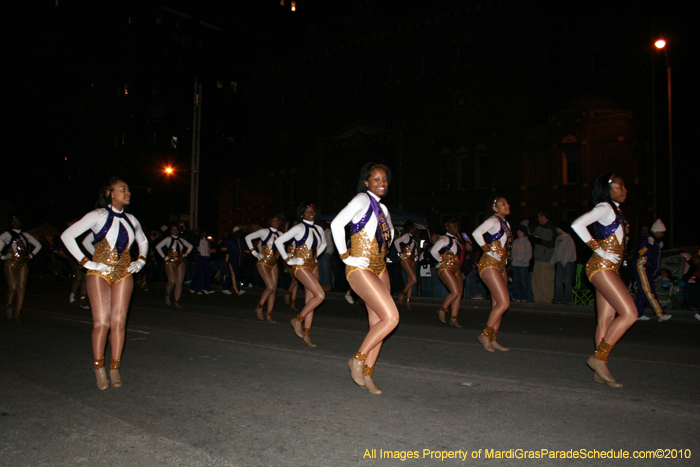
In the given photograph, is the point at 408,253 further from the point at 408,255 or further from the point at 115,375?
the point at 115,375

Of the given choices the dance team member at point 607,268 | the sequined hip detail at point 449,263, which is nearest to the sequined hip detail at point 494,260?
the dance team member at point 607,268

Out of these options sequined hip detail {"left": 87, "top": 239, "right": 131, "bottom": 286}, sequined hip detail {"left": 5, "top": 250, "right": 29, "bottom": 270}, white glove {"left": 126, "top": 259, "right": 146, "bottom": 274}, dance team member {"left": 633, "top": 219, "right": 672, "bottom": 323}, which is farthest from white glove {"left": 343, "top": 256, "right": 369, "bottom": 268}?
sequined hip detail {"left": 5, "top": 250, "right": 29, "bottom": 270}

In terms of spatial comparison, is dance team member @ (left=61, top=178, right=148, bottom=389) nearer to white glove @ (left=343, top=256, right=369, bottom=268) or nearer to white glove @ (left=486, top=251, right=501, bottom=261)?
white glove @ (left=343, top=256, right=369, bottom=268)

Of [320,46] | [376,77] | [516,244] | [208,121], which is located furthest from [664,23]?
[208,121]

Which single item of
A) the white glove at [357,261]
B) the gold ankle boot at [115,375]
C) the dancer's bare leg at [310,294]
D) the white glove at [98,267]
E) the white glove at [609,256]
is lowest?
the gold ankle boot at [115,375]

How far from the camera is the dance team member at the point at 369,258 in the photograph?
16.5 ft

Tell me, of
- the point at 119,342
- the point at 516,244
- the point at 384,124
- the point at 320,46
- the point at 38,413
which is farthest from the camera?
the point at 320,46

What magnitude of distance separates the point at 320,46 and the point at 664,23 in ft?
61.9

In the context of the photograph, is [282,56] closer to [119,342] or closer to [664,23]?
[664,23]

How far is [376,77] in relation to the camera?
3294 centimetres

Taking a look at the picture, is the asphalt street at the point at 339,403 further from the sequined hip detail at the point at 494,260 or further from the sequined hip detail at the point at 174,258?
the sequined hip detail at the point at 174,258

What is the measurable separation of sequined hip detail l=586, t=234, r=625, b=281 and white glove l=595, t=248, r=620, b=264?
3 cm

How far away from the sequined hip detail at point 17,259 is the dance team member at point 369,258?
8018 millimetres

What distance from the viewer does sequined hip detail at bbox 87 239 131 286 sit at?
5348mm
